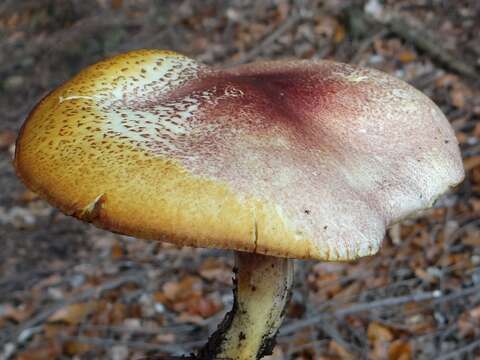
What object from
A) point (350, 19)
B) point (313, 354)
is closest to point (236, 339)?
point (313, 354)

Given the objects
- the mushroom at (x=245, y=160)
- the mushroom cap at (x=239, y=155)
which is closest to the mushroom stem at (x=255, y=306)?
the mushroom at (x=245, y=160)

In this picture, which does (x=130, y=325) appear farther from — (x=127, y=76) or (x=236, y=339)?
(x=127, y=76)

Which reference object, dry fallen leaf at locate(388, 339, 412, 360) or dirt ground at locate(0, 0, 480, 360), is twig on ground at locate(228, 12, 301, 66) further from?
dry fallen leaf at locate(388, 339, 412, 360)

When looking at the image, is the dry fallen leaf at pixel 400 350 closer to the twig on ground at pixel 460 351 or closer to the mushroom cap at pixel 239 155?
Answer: the twig on ground at pixel 460 351

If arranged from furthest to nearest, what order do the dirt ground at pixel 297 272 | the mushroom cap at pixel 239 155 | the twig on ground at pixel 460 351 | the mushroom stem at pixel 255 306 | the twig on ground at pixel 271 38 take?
1. the twig on ground at pixel 271 38
2. the dirt ground at pixel 297 272
3. the twig on ground at pixel 460 351
4. the mushroom stem at pixel 255 306
5. the mushroom cap at pixel 239 155

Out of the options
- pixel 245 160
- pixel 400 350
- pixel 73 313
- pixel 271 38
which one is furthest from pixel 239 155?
pixel 271 38

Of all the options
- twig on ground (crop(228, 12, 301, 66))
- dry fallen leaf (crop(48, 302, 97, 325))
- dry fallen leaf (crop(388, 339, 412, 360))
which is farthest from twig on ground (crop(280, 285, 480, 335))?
twig on ground (crop(228, 12, 301, 66))
